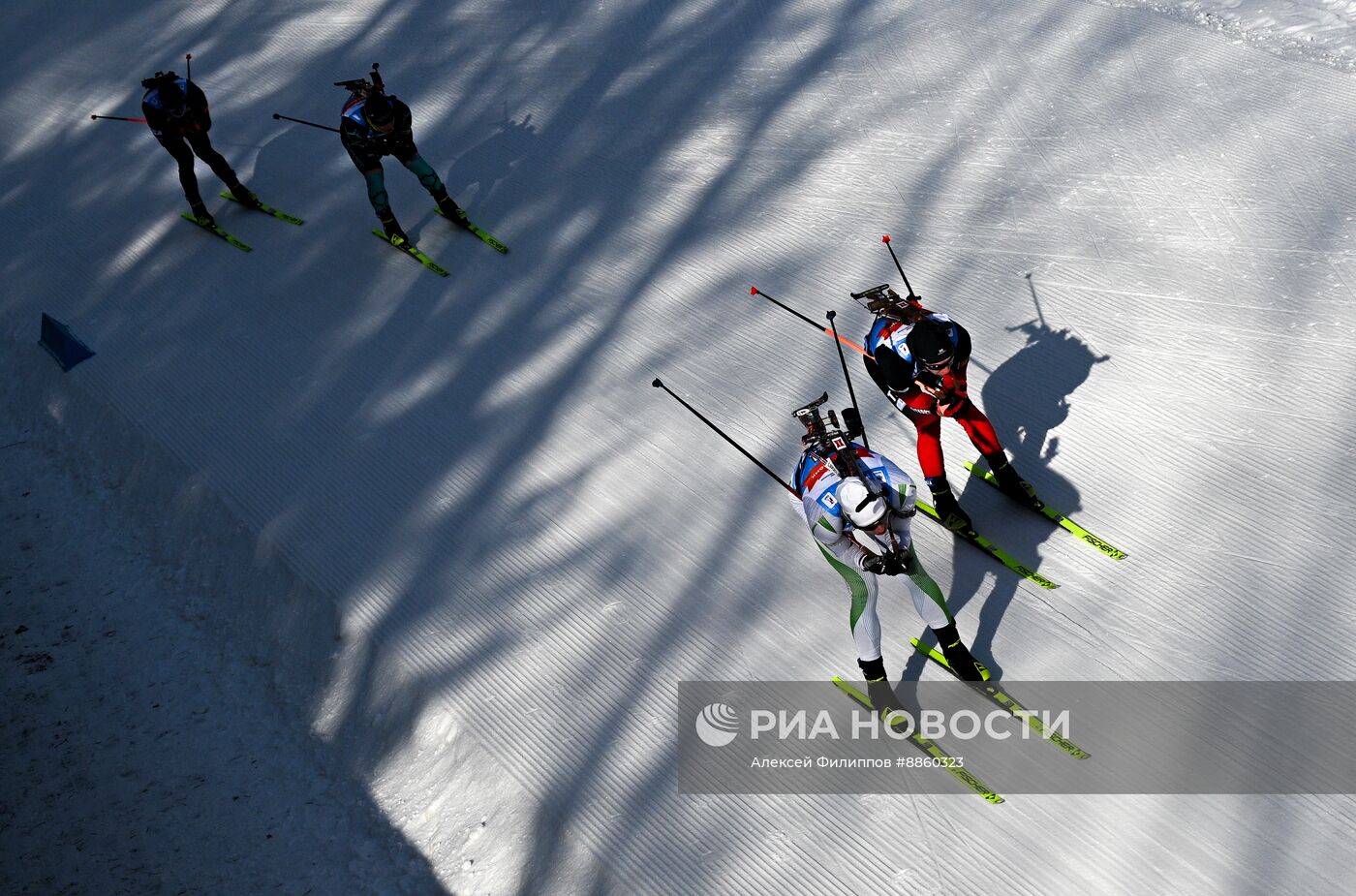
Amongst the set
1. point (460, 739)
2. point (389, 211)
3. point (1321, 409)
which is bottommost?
point (1321, 409)

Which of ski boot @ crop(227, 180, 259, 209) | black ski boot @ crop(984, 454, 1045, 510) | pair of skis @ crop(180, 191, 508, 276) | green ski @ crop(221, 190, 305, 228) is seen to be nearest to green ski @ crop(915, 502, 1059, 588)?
black ski boot @ crop(984, 454, 1045, 510)

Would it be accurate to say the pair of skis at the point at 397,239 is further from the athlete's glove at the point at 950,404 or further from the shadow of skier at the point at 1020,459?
the athlete's glove at the point at 950,404

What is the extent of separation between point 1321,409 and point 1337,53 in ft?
12.1

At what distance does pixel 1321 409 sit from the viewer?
5.83 metres

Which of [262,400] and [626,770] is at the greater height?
[262,400]

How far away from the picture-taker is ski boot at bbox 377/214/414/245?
7.70 m

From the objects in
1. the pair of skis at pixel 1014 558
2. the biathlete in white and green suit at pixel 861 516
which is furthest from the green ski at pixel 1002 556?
the biathlete in white and green suit at pixel 861 516

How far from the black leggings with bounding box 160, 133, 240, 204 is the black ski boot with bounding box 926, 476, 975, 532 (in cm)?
569

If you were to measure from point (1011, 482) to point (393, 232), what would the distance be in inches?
181

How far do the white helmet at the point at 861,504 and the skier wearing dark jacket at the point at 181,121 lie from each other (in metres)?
5.74

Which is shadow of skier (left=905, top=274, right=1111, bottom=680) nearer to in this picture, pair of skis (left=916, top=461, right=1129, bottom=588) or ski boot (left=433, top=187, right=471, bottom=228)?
pair of skis (left=916, top=461, right=1129, bottom=588)

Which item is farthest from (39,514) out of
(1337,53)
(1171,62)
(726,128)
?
(1337,53)

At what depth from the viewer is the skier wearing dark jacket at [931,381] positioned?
502cm

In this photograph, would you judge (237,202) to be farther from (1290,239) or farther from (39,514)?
(1290,239)
